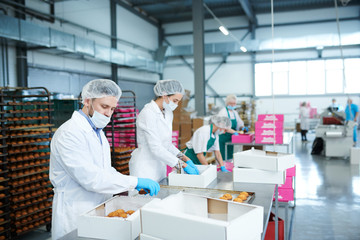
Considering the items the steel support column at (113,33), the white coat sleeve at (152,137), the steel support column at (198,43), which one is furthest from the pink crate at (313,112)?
the white coat sleeve at (152,137)

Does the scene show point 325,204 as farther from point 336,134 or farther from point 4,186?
point 4,186

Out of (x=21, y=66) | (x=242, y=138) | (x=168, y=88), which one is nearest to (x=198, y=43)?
(x=242, y=138)

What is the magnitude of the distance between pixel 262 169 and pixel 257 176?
2.6 inches

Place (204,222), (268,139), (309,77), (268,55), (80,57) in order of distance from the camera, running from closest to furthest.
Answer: (204,222) < (268,139) < (80,57) < (309,77) < (268,55)

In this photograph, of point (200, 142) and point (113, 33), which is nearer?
point (200, 142)

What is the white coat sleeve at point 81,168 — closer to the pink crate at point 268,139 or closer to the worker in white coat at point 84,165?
the worker in white coat at point 84,165

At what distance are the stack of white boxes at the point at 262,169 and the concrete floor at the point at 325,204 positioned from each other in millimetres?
1582

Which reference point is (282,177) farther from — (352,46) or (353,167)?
(352,46)

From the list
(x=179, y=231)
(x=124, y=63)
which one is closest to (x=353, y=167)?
(x=179, y=231)

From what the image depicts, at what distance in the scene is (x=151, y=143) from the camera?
2.72 m

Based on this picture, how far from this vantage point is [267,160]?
2.35 metres

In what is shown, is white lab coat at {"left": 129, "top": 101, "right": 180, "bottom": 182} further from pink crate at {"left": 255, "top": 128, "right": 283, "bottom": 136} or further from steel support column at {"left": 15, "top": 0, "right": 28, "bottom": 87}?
steel support column at {"left": 15, "top": 0, "right": 28, "bottom": 87}

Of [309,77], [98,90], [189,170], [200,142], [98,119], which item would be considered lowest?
[189,170]

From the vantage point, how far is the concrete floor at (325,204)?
147 inches
